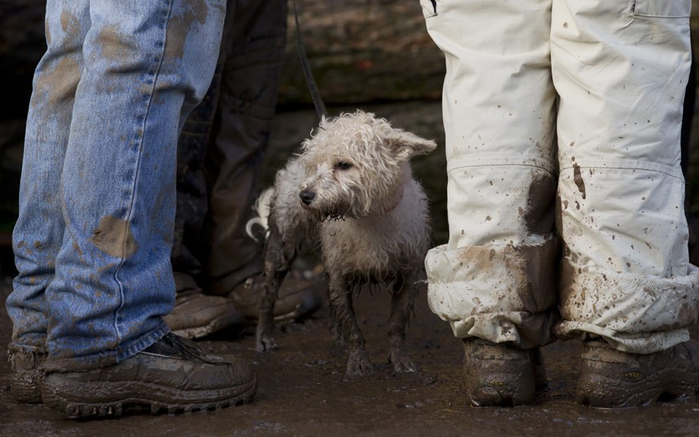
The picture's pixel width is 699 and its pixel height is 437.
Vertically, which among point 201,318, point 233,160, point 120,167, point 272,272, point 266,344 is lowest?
point 266,344

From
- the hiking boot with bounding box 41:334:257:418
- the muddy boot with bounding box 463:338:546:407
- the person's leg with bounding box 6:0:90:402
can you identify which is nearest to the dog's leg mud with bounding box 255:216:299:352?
the hiking boot with bounding box 41:334:257:418

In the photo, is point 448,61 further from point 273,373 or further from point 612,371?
point 273,373

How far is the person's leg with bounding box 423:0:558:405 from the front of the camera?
118 inches

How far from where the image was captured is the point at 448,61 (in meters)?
3.17

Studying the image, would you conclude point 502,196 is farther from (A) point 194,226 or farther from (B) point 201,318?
(A) point 194,226

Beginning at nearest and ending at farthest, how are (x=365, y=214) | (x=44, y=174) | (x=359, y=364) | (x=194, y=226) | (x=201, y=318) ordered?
(x=44, y=174)
(x=359, y=364)
(x=365, y=214)
(x=201, y=318)
(x=194, y=226)

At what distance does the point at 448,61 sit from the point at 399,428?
4.00 ft

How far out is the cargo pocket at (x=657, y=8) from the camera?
2873 mm

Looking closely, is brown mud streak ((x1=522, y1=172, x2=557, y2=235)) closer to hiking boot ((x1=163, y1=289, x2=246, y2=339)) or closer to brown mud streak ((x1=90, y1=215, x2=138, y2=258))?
brown mud streak ((x1=90, y1=215, x2=138, y2=258))

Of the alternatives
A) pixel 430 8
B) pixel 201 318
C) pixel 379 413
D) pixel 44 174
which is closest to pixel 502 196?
pixel 430 8

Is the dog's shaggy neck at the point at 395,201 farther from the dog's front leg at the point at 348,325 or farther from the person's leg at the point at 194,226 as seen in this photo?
the person's leg at the point at 194,226

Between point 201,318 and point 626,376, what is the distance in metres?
2.13

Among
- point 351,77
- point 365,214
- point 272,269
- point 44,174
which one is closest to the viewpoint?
point 44,174

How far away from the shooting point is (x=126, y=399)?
9.84 feet
